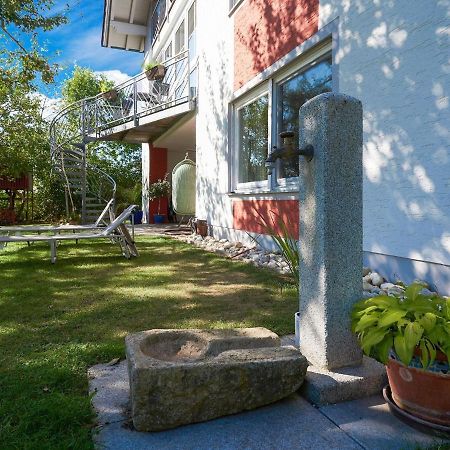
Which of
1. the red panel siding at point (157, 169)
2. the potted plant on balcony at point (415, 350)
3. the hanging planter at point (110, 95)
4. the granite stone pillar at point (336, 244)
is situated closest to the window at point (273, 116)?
the granite stone pillar at point (336, 244)

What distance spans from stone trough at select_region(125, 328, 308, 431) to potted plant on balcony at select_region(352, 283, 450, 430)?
36cm

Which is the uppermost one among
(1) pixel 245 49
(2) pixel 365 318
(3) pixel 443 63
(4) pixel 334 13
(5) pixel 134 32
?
(5) pixel 134 32

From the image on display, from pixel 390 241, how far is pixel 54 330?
299cm

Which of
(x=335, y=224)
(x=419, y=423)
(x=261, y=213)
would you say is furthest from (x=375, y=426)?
(x=261, y=213)

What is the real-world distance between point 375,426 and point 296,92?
499 cm

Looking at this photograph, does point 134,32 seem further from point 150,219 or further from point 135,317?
point 135,317

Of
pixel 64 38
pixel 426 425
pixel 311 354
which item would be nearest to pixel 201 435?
pixel 311 354

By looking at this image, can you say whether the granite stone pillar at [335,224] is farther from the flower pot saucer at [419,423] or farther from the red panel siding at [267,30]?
the red panel siding at [267,30]

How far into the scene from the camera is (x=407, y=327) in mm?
1491

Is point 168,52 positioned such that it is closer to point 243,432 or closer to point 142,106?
point 142,106

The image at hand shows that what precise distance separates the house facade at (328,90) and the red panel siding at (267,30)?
21 millimetres

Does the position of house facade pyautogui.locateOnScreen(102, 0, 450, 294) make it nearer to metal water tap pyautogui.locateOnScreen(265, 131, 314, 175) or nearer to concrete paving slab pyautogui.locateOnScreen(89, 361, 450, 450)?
metal water tap pyautogui.locateOnScreen(265, 131, 314, 175)

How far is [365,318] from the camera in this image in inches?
65.7

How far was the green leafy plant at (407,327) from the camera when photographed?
146 cm
